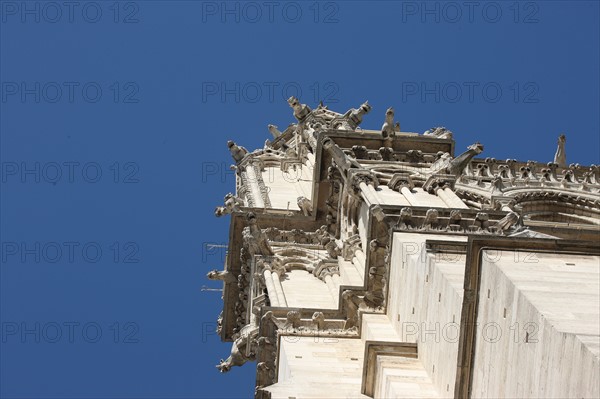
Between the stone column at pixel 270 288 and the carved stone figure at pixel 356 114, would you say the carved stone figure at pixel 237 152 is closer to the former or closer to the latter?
the carved stone figure at pixel 356 114

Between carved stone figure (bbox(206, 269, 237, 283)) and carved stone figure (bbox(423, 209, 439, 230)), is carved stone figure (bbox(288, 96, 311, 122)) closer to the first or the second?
carved stone figure (bbox(206, 269, 237, 283))

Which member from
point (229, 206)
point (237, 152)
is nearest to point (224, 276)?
point (229, 206)

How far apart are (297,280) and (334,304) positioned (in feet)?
9.73

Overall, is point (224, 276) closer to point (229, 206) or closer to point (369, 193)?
point (229, 206)

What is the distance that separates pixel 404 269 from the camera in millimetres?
27766

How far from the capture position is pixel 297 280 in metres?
36.2

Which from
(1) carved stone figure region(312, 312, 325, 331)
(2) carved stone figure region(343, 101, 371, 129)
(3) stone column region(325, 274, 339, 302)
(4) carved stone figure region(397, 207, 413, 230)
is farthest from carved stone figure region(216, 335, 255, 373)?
(2) carved stone figure region(343, 101, 371, 129)

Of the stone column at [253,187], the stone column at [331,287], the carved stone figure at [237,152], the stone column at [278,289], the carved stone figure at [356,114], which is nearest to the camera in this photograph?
the stone column at [278,289]

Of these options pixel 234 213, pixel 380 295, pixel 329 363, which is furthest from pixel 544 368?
pixel 234 213

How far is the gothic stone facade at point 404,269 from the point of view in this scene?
57.6 ft

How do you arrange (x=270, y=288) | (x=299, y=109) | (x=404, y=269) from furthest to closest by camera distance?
(x=299, y=109) < (x=270, y=288) < (x=404, y=269)

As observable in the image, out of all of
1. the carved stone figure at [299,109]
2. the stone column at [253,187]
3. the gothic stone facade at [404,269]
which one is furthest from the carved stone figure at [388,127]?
the carved stone figure at [299,109]

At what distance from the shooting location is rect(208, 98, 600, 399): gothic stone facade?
17547 mm

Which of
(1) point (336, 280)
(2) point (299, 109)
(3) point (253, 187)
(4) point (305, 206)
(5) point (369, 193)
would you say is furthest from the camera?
(2) point (299, 109)
